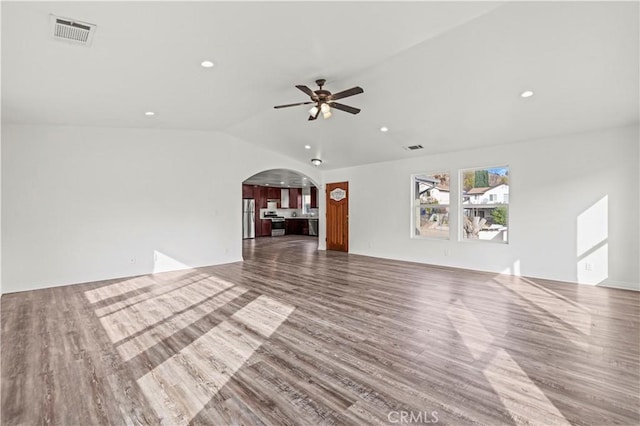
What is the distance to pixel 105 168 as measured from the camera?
5680 mm

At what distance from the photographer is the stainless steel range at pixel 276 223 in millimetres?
14016

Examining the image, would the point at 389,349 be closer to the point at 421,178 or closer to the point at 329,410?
the point at 329,410

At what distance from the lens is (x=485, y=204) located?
6348 millimetres

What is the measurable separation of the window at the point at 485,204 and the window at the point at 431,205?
413mm

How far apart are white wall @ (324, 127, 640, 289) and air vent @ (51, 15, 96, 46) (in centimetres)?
629

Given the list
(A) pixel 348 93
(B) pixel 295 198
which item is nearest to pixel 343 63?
(A) pixel 348 93

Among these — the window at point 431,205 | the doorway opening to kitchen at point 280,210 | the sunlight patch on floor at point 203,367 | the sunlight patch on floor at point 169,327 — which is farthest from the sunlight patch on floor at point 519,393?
the doorway opening to kitchen at point 280,210

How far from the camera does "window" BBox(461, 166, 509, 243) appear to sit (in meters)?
6.09

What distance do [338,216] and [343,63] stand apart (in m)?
5.93

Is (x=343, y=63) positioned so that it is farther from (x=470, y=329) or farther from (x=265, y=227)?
(x=265, y=227)

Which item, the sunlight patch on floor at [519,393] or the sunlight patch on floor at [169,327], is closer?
the sunlight patch on floor at [519,393]

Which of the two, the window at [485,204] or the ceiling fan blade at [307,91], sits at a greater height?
the ceiling fan blade at [307,91]

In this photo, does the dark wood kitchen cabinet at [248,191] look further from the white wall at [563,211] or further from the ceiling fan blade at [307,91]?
the ceiling fan blade at [307,91]

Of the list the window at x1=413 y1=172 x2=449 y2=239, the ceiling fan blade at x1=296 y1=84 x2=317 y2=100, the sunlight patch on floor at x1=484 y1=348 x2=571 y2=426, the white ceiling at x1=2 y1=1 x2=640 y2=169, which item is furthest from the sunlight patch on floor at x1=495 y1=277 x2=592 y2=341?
the ceiling fan blade at x1=296 y1=84 x2=317 y2=100
